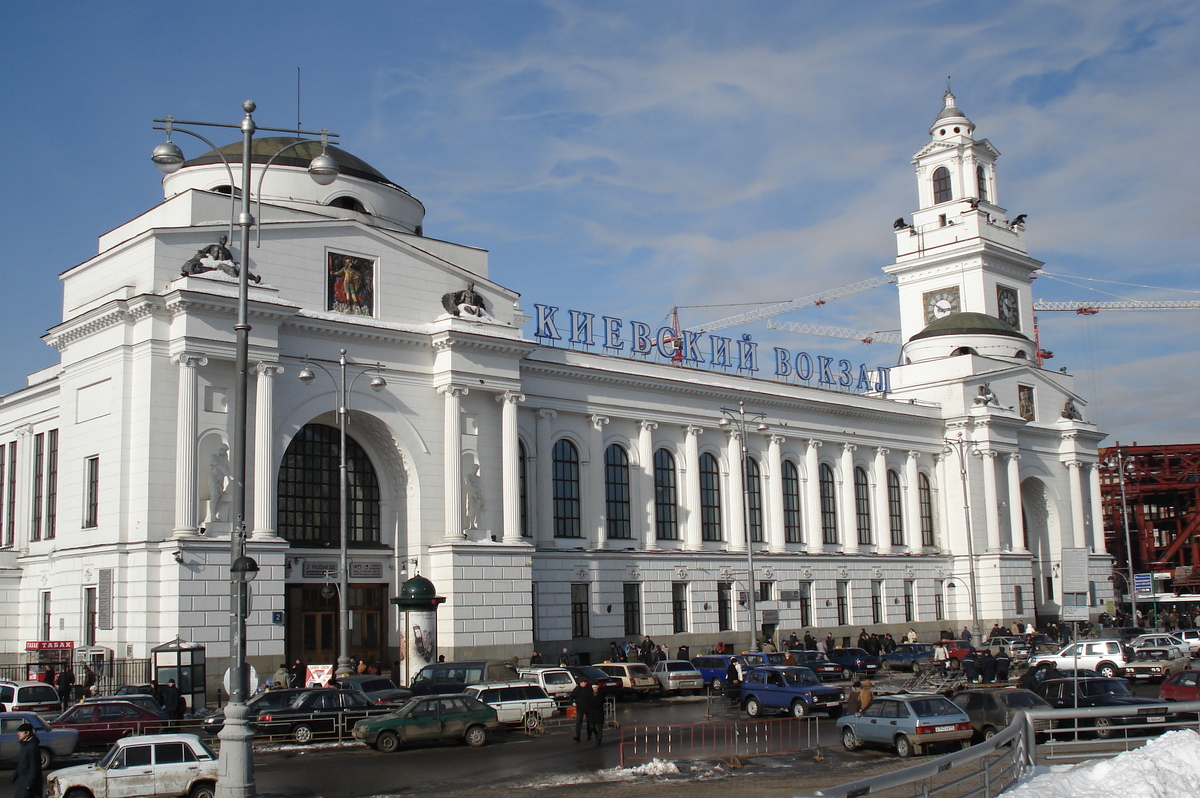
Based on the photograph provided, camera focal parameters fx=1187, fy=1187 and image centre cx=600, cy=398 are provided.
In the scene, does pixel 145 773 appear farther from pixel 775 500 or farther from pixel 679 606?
pixel 775 500

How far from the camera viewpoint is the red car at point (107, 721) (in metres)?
27.9

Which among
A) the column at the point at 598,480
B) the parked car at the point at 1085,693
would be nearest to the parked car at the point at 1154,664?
the parked car at the point at 1085,693

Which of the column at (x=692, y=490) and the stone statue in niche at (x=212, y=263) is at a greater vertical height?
the stone statue in niche at (x=212, y=263)

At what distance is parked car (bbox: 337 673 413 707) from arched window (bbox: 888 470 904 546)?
4245 cm

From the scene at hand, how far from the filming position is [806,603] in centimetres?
6384

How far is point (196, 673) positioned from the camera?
3522 centimetres

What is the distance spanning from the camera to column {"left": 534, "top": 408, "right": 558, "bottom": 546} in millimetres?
51875

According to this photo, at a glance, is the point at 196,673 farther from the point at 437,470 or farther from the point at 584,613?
the point at 584,613

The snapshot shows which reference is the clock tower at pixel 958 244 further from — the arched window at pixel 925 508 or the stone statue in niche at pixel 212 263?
the stone statue in niche at pixel 212 263

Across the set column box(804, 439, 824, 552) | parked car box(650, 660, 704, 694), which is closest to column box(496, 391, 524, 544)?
parked car box(650, 660, 704, 694)

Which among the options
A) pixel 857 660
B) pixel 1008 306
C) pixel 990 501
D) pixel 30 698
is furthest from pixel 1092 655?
pixel 1008 306

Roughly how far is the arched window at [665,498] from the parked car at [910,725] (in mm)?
30993

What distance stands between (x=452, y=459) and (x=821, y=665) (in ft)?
52.8

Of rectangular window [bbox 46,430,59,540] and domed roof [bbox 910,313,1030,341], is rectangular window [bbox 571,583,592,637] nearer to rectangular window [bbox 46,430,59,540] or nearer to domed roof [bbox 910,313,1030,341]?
rectangular window [bbox 46,430,59,540]
